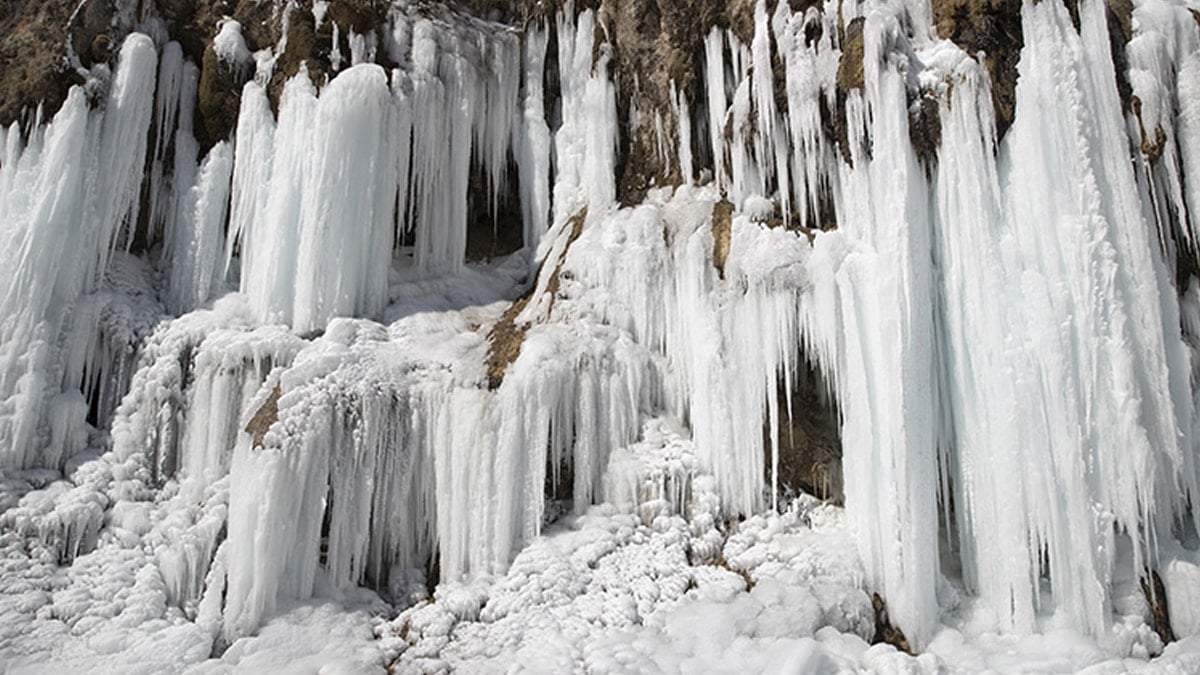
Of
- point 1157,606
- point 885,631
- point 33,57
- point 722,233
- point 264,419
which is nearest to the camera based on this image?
point 1157,606

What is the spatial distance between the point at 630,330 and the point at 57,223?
7623 mm

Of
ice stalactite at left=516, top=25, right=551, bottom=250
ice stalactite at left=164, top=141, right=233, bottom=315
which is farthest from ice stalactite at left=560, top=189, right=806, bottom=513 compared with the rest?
ice stalactite at left=164, top=141, right=233, bottom=315

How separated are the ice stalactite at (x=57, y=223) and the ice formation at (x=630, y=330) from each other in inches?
1.6

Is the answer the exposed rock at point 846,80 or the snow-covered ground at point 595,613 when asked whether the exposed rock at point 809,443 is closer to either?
the snow-covered ground at point 595,613

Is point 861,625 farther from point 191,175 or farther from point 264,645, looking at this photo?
point 191,175

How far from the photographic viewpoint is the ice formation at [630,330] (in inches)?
342

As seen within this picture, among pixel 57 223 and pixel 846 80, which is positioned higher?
pixel 846 80

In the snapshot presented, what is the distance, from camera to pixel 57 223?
1139cm

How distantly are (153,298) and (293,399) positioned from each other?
153 inches

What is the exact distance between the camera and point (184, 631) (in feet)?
29.1

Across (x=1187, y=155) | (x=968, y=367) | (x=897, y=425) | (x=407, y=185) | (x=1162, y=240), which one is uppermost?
(x=407, y=185)

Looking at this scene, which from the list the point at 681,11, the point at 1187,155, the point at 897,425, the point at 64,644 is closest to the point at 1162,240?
the point at 1187,155

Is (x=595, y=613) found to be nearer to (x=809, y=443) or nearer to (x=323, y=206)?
(x=809, y=443)

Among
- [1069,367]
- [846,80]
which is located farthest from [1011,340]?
[846,80]
